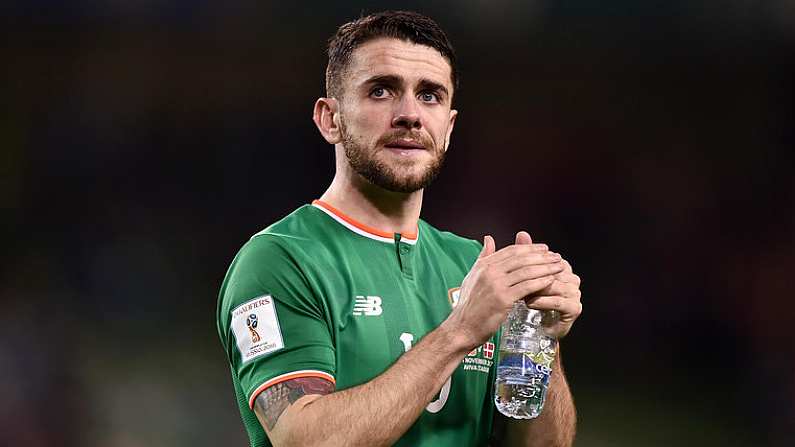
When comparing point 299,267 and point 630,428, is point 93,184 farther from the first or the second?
point 299,267

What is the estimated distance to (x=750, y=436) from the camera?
235 inches

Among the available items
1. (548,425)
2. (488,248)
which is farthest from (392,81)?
(548,425)

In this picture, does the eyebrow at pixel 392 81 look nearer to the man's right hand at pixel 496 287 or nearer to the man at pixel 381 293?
the man at pixel 381 293

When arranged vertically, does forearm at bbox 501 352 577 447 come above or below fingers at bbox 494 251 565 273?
below

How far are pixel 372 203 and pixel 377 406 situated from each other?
76 cm

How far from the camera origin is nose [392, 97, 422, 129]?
9.14ft

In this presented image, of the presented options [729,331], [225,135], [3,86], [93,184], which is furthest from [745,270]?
[3,86]

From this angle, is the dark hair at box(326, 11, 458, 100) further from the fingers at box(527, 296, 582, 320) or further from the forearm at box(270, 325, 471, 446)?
the forearm at box(270, 325, 471, 446)

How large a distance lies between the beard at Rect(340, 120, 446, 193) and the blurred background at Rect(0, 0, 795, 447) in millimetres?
3603

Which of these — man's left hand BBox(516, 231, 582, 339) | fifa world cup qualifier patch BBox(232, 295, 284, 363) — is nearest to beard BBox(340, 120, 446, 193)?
man's left hand BBox(516, 231, 582, 339)

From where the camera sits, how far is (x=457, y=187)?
6.61 metres

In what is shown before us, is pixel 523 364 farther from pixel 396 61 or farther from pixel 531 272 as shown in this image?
pixel 396 61

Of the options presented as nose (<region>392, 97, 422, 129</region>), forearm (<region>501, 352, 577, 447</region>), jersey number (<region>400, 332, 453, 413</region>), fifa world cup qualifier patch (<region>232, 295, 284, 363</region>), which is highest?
nose (<region>392, 97, 422, 129</region>)

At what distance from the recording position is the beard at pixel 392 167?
2.81 metres
